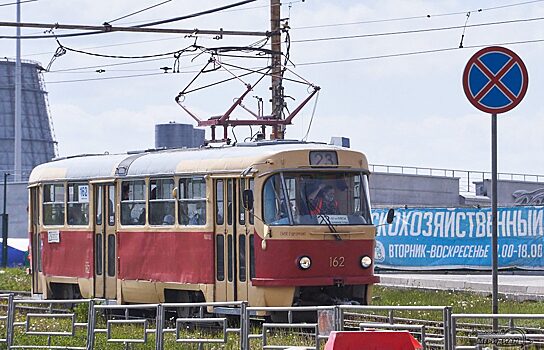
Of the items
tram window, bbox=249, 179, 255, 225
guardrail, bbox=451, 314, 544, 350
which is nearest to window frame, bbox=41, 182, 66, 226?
tram window, bbox=249, 179, 255, 225

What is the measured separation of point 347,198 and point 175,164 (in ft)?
10.8

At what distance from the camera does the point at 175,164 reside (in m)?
22.5

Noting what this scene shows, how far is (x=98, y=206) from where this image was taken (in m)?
24.4

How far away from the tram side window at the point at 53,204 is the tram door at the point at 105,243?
1446mm

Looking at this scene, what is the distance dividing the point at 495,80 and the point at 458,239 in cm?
2441

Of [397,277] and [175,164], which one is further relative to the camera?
[397,277]

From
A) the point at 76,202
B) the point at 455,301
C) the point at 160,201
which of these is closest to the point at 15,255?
the point at 76,202

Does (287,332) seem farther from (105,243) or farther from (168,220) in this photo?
(105,243)

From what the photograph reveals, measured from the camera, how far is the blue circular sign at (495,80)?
13.9 metres

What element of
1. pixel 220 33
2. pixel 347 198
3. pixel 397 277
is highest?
pixel 220 33

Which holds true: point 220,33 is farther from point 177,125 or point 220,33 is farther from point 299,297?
point 177,125

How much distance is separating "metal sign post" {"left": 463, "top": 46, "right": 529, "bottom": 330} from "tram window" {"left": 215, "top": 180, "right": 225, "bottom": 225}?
25.8 ft

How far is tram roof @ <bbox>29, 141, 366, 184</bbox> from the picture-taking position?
69.1 ft

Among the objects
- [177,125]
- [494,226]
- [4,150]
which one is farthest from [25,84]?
[494,226]
